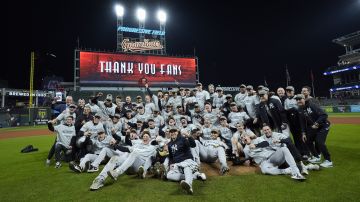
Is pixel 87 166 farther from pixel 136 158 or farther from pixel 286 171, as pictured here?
pixel 286 171

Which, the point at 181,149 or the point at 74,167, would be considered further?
the point at 74,167

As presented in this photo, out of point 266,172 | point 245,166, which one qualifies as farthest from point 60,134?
point 266,172

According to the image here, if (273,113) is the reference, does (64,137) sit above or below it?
below

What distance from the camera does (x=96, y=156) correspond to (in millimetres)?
7117

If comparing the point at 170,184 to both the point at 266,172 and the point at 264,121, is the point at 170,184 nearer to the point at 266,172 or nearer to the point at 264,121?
the point at 266,172

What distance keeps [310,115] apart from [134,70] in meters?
26.8

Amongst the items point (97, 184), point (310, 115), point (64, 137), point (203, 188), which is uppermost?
point (310, 115)

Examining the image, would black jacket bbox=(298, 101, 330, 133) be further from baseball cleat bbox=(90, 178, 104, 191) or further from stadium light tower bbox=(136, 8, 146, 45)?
stadium light tower bbox=(136, 8, 146, 45)

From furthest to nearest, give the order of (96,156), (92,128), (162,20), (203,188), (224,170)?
(162,20)
(92,128)
(96,156)
(224,170)
(203,188)

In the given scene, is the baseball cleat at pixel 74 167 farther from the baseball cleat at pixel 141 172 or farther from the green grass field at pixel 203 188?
the baseball cleat at pixel 141 172

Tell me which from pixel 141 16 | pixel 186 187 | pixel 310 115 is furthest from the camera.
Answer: pixel 141 16

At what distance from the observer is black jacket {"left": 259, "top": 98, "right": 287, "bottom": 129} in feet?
23.8

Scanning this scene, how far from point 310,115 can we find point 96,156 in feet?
21.3

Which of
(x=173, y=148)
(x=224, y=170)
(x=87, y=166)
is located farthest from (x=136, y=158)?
(x=224, y=170)
